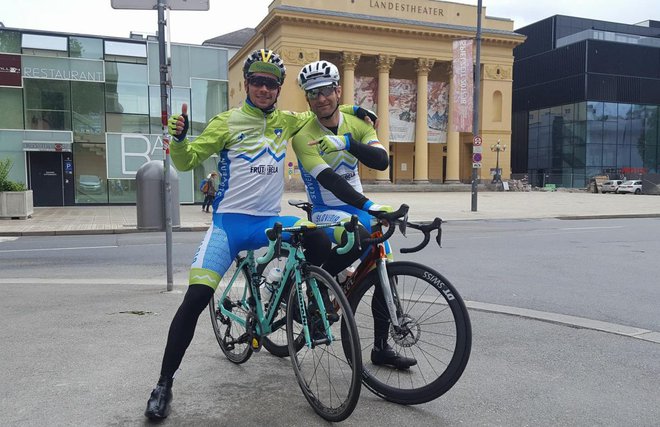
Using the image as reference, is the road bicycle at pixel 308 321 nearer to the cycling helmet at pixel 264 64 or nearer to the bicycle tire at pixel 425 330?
the bicycle tire at pixel 425 330

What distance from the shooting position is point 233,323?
3.89m

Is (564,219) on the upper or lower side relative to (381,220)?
lower

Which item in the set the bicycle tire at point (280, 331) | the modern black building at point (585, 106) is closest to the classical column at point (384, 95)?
the modern black building at point (585, 106)

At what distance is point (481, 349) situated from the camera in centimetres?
440

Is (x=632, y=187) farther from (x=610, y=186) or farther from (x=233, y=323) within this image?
(x=233, y=323)

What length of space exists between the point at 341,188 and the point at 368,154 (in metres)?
0.28

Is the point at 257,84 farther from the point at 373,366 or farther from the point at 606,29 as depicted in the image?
the point at 606,29

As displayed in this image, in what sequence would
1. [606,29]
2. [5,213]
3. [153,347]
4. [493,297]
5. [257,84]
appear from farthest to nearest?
1. [606,29]
2. [5,213]
3. [493,297]
4. [153,347]
5. [257,84]

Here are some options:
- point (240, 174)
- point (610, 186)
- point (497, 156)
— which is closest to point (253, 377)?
point (240, 174)

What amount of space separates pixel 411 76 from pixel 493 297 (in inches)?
2209

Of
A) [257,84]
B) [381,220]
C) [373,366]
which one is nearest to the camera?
[381,220]

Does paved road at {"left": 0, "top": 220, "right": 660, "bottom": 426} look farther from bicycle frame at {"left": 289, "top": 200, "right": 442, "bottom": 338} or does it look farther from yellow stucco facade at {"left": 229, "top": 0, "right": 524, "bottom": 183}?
yellow stucco facade at {"left": 229, "top": 0, "right": 524, "bottom": 183}

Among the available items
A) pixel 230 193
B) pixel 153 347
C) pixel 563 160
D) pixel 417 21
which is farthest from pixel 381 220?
pixel 563 160

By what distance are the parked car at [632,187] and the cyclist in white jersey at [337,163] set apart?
175 ft
